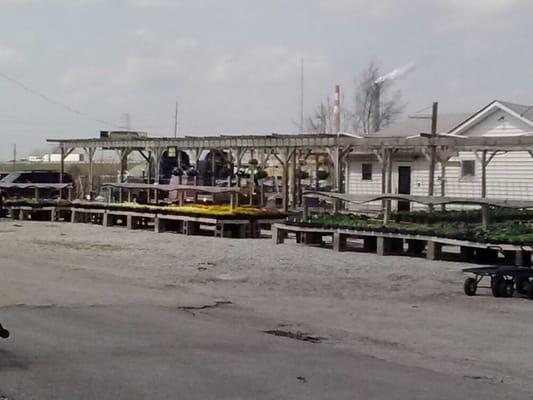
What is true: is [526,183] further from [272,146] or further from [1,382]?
[1,382]

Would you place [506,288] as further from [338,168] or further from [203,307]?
[338,168]

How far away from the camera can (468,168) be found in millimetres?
36812

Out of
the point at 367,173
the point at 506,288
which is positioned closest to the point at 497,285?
the point at 506,288

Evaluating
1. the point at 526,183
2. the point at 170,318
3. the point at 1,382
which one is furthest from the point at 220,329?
the point at 526,183

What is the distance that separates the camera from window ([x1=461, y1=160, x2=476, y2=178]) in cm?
3653

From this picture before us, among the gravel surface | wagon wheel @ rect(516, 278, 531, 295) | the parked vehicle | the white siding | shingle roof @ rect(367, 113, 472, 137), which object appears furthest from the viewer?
shingle roof @ rect(367, 113, 472, 137)

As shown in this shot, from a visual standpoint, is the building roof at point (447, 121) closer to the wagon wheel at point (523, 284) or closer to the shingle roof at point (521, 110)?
the shingle roof at point (521, 110)

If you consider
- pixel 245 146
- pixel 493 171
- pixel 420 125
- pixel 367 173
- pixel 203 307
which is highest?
pixel 420 125

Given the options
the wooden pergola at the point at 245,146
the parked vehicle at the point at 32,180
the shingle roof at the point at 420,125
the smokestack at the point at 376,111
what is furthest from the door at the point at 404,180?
the smokestack at the point at 376,111

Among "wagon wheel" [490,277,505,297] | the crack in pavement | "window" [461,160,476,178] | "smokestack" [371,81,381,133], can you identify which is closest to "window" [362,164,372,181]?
"window" [461,160,476,178]

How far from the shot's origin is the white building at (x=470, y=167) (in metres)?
34.5

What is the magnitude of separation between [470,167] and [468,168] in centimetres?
10

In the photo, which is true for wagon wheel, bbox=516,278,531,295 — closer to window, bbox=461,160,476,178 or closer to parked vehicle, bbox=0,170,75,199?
window, bbox=461,160,476,178

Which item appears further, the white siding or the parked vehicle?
the parked vehicle
